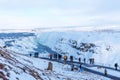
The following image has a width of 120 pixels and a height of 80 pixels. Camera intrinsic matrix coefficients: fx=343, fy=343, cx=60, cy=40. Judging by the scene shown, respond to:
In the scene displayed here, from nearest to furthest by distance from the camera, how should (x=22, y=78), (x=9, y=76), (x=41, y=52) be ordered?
(x=9, y=76) → (x=22, y=78) → (x=41, y=52)

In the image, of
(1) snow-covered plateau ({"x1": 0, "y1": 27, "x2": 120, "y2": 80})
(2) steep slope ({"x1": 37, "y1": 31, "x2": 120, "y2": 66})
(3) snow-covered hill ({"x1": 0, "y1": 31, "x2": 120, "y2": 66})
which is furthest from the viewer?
(2) steep slope ({"x1": 37, "y1": 31, "x2": 120, "y2": 66})

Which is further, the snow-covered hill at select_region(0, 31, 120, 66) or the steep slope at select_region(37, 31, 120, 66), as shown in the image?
the steep slope at select_region(37, 31, 120, 66)

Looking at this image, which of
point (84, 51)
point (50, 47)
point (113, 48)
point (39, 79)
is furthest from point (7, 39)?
point (39, 79)

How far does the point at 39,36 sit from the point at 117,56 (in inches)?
1468

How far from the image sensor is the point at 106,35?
13650cm

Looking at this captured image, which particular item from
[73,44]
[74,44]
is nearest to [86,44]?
[74,44]

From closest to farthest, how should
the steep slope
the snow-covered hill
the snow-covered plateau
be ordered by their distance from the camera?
the snow-covered plateau → the snow-covered hill → the steep slope

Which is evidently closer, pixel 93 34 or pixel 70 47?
pixel 70 47

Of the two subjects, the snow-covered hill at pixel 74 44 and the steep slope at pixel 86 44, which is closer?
the snow-covered hill at pixel 74 44

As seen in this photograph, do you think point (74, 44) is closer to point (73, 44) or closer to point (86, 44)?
point (73, 44)

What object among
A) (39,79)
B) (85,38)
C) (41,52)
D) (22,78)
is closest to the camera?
(22,78)

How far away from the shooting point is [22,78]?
2106 centimetres

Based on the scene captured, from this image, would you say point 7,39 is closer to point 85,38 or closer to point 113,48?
point 85,38

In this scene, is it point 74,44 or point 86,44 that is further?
point 74,44
